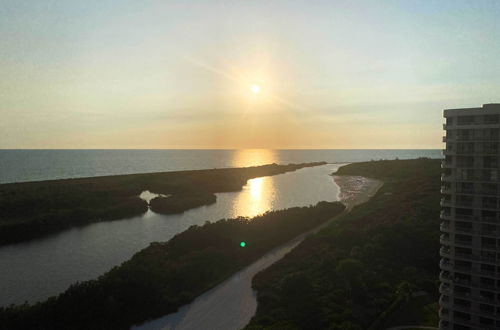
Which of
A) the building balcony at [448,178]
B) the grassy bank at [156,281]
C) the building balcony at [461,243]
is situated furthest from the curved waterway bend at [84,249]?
the building balcony at [448,178]

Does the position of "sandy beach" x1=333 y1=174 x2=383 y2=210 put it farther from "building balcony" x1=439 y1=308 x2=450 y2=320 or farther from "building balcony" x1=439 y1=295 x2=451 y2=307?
"building balcony" x1=439 y1=308 x2=450 y2=320

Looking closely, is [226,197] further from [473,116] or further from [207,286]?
[473,116]

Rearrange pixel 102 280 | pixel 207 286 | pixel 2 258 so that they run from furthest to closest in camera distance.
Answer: pixel 2 258, pixel 207 286, pixel 102 280

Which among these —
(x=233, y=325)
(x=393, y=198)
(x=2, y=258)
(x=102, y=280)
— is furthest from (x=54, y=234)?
(x=393, y=198)

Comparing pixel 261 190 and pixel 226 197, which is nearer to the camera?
pixel 226 197

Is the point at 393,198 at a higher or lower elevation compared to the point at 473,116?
lower

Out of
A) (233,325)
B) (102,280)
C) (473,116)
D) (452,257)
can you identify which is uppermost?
(473,116)

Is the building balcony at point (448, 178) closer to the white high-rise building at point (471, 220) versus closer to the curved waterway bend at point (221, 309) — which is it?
the white high-rise building at point (471, 220)
